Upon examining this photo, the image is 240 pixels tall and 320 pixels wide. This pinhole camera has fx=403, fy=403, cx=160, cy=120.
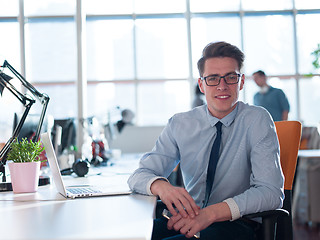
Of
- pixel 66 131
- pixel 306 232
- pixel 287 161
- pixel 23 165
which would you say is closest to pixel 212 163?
pixel 287 161

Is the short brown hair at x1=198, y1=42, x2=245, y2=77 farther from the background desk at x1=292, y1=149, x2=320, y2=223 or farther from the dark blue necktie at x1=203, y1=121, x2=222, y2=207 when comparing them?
the background desk at x1=292, y1=149, x2=320, y2=223

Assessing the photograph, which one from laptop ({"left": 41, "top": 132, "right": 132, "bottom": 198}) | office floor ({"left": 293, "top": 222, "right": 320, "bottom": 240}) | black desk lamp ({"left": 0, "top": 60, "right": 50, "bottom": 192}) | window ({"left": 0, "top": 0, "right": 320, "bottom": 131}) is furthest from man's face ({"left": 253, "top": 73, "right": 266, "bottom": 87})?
laptop ({"left": 41, "top": 132, "right": 132, "bottom": 198})

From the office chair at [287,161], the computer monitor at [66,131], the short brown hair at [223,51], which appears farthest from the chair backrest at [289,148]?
the computer monitor at [66,131]

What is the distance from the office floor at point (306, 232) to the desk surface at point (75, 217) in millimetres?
2560

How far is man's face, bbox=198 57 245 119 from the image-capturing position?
170 cm

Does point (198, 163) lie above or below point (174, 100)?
below

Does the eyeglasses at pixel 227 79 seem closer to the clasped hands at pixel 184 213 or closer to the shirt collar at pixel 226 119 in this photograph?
the shirt collar at pixel 226 119

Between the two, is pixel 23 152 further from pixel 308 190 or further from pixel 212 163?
pixel 308 190

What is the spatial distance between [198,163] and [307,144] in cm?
377

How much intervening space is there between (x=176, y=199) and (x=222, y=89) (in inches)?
22.0

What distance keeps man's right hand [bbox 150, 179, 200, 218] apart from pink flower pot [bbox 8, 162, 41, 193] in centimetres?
47

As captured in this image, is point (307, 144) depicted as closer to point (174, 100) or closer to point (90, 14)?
point (174, 100)

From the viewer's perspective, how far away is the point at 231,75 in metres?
1.71

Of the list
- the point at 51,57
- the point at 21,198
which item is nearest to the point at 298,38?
the point at 51,57
